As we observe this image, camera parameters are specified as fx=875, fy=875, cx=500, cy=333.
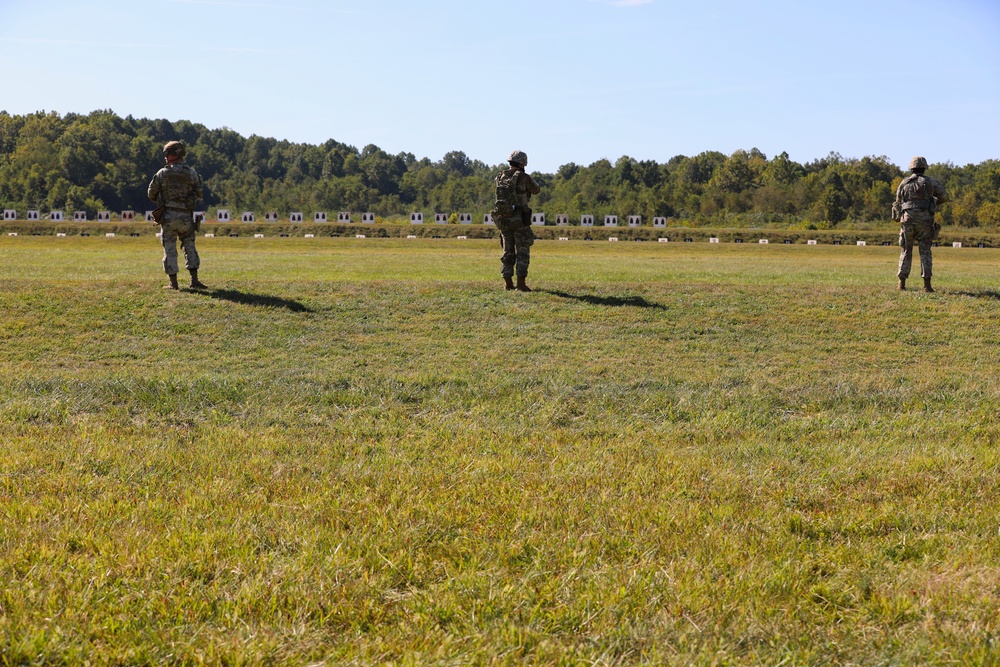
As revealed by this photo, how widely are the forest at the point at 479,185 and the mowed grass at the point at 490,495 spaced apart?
82746 mm

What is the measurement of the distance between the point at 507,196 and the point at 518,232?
674mm

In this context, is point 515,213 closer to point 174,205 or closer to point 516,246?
point 516,246

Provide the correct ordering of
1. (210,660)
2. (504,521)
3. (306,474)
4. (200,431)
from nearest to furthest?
(210,660) < (504,521) < (306,474) < (200,431)

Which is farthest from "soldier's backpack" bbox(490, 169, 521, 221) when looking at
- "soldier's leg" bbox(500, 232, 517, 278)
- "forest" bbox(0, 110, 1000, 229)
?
"forest" bbox(0, 110, 1000, 229)

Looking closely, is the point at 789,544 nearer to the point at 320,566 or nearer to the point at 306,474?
the point at 320,566

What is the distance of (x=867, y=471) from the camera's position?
6.25 meters

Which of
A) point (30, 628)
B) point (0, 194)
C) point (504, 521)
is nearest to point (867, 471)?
point (504, 521)

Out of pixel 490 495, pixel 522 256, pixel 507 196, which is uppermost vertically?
pixel 507 196

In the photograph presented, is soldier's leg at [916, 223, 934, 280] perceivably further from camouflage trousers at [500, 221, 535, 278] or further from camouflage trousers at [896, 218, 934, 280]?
camouflage trousers at [500, 221, 535, 278]

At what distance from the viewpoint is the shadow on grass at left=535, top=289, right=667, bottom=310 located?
47.4ft

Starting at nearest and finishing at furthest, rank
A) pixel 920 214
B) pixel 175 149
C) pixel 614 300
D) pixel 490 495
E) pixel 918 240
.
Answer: pixel 490 495 < pixel 614 300 < pixel 175 149 < pixel 920 214 < pixel 918 240

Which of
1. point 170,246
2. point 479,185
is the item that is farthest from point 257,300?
point 479,185

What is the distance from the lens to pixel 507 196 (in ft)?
51.6

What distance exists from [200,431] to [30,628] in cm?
371
